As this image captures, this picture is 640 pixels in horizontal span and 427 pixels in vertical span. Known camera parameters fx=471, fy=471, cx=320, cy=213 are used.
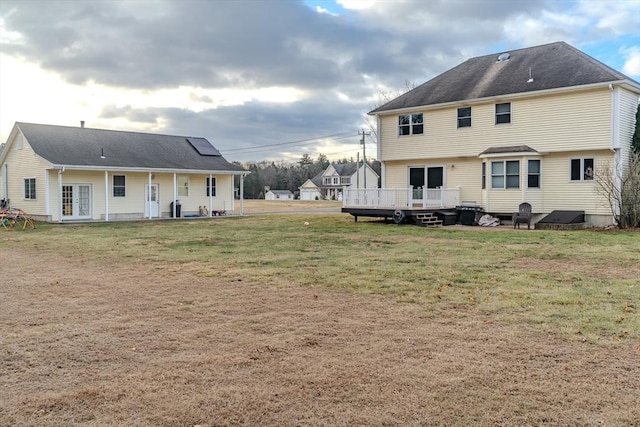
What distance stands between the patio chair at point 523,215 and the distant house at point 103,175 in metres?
17.7

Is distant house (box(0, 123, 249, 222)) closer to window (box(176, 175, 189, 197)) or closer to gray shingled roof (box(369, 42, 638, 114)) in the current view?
window (box(176, 175, 189, 197))

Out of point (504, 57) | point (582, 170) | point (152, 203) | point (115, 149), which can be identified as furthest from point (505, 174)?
point (115, 149)

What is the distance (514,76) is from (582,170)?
17.0ft

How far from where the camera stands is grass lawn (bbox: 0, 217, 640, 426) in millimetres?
3357

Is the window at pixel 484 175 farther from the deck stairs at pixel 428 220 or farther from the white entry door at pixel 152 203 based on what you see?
the white entry door at pixel 152 203

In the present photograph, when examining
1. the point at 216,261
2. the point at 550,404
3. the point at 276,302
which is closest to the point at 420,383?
the point at 550,404

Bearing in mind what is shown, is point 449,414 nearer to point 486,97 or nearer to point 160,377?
point 160,377

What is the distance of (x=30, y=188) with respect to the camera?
82.2 feet

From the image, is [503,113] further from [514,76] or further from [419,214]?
[419,214]

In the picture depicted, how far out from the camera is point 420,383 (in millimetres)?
3768

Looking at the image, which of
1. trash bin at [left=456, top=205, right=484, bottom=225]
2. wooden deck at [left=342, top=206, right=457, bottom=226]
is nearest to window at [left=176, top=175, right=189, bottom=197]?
wooden deck at [left=342, top=206, right=457, bottom=226]

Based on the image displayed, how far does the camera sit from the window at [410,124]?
23.1 m

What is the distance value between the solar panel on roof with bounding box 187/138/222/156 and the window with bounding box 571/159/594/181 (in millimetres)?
21744

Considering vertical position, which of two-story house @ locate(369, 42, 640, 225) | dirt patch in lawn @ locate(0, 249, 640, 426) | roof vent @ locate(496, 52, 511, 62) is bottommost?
dirt patch in lawn @ locate(0, 249, 640, 426)
